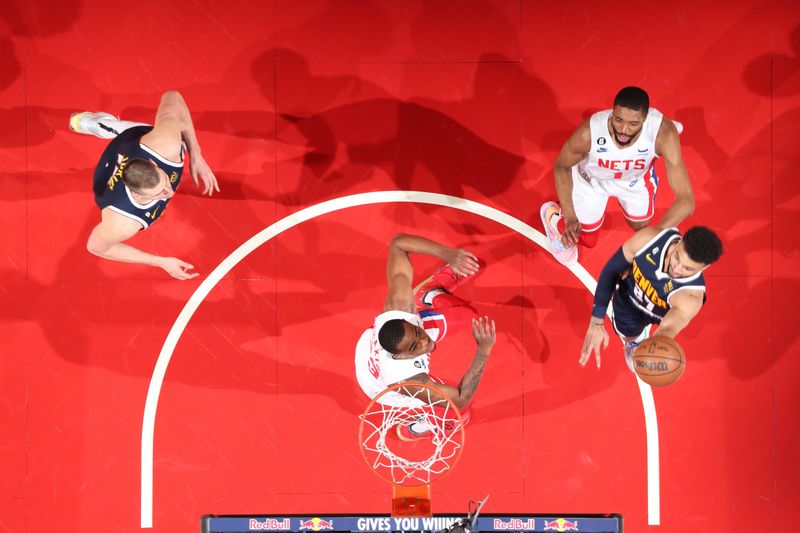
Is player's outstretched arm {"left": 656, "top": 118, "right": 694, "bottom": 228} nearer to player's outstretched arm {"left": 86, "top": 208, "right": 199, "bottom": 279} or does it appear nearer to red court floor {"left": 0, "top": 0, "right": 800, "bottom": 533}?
red court floor {"left": 0, "top": 0, "right": 800, "bottom": 533}

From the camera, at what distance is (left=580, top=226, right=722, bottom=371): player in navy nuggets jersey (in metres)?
4.73

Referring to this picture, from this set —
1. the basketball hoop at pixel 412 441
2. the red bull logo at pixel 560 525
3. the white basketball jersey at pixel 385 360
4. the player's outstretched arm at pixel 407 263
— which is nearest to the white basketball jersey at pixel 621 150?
the player's outstretched arm at pixel 407 263

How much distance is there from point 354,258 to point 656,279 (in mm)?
2896

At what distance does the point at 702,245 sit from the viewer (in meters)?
4.67

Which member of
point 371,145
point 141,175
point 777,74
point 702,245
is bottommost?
point 702,245

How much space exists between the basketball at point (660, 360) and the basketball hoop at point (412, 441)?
60.5 inches

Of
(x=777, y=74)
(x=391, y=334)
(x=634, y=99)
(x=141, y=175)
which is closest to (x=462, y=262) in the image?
(x=391, y=334)

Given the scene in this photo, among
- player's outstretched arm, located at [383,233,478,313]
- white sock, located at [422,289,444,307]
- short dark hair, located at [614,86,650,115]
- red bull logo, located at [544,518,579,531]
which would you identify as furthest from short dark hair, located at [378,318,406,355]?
short dark hair, located at [614,86,650,115]

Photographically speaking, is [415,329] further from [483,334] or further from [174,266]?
[174,266]

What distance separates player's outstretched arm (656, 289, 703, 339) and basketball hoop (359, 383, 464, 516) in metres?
1.82

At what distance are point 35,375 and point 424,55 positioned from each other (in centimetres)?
517

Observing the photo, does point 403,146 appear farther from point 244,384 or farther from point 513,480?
point 513,480

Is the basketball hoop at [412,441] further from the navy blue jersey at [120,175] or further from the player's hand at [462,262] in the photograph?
the navy blue jersey at [120,175]

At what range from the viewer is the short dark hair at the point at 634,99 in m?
5.04
